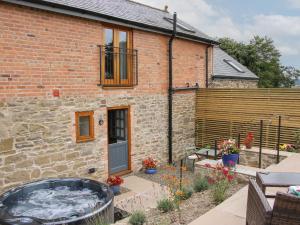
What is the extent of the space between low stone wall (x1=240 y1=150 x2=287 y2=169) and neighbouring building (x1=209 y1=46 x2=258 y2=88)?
17.1 ft

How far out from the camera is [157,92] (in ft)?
36.6

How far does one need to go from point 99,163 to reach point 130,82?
2964 millimetres

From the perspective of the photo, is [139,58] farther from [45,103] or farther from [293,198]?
[293,198]

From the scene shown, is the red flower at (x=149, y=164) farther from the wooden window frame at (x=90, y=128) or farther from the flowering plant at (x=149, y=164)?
the wooden window frame at (x=90, y=128)

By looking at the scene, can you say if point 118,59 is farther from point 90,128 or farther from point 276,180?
point 276,180

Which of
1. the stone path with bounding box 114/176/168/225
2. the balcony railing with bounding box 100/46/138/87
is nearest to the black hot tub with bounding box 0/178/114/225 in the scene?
the stone path with bounding box 114/176/168/225

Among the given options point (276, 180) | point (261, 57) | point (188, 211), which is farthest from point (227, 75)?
point (261, 57)

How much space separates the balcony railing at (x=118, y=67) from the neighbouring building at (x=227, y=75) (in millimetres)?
5512

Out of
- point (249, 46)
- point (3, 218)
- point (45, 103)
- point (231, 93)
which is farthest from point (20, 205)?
point (249, 46)

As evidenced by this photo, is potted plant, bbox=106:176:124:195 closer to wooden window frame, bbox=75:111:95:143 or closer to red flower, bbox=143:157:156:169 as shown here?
wooden window frame, bbox=75:111:95:143

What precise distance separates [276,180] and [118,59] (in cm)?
658

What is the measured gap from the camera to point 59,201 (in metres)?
7.17

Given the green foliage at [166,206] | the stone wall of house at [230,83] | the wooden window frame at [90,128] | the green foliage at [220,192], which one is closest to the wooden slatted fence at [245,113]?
the stone wall of house at [230,83]

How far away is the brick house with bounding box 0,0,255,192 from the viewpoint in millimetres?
7062
